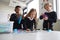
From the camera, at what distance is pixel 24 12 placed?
1086mm

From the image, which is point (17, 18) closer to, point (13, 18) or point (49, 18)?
point (13, 18)

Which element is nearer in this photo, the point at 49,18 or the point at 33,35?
the point at 33,35

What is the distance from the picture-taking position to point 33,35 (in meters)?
1.01

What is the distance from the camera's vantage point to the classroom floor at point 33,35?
919 mm

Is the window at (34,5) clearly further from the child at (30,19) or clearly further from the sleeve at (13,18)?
the sleeve at (13,18)

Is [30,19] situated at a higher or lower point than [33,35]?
higher

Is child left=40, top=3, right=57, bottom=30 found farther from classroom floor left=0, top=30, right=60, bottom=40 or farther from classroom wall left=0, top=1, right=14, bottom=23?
classroom wall left=0, top=1, right=14, bottom=23

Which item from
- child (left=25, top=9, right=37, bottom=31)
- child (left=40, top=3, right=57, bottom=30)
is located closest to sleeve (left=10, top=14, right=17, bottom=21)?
child (left=25, top=9, right=37, bottom=31)

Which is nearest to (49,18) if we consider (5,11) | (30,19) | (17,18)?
(30,19)

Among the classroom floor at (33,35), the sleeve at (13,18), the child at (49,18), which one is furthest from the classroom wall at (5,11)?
the child at (49,18)

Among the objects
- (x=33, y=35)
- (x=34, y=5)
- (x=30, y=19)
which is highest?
(x=34, y=5)

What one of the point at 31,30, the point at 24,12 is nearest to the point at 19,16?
the point at 24,12

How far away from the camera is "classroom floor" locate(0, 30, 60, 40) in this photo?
36.2 inches

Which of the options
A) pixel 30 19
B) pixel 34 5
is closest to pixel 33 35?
pixel 30 19
